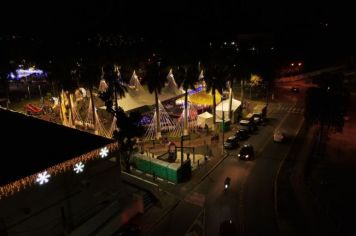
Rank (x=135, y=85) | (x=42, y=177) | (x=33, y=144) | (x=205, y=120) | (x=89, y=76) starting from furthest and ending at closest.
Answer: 1. (x=135, y=85)
2. (x=205, y=120)
3. (x=89, y=76)
4. (x=33, y=144)
5. (x=42, y=177)

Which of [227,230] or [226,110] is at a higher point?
[226,110]

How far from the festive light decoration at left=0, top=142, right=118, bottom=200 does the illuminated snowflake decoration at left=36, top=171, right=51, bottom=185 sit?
0.45 ft

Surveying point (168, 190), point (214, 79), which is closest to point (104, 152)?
Result: point (168, 190)

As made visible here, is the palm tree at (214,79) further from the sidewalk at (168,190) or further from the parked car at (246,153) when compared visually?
the parked car at (246,153)

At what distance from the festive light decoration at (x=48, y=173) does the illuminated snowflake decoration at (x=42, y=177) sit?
0.45 feet

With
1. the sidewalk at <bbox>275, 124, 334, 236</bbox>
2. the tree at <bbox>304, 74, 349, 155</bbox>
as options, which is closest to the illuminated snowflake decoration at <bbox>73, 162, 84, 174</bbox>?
the sidewalk at <bbox>275, 124, 334, 236</bbox>

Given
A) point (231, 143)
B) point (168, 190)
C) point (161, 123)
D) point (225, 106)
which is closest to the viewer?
point (168, 190)

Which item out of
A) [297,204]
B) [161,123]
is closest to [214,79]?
[161,123]

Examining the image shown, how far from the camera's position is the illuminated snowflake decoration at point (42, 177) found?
56.3ft

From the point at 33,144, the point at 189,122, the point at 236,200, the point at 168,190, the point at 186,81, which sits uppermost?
the point at 186,81

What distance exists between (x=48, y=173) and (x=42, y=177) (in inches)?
15.2

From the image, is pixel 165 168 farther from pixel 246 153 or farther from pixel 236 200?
pixel 246 153

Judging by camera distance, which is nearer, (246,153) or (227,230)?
(227,230)

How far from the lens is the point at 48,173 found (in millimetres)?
17609
